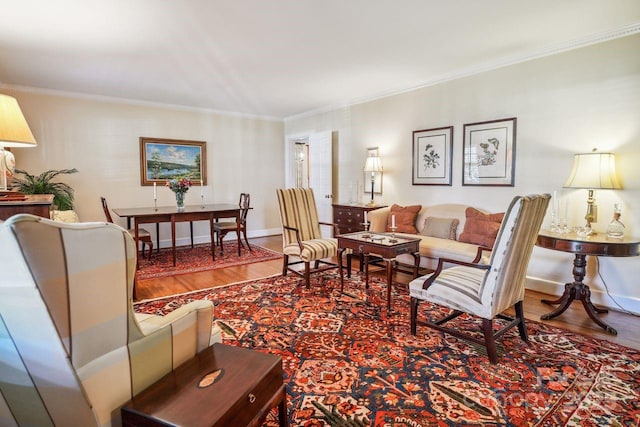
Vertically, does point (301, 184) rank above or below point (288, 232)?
above

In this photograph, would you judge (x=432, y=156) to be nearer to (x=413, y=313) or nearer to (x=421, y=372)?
(x=413, y=313)

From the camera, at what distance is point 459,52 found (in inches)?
145

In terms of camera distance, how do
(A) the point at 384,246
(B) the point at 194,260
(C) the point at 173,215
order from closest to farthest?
(A) the point at 384,246
(C) the point at 173,215
(B) the point at 194,260

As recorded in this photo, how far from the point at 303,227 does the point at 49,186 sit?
3802 mm

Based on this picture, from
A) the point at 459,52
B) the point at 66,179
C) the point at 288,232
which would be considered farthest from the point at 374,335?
the point at 66,179

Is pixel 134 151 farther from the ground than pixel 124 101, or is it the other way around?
pixel 124 101

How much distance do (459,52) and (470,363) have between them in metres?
3.12

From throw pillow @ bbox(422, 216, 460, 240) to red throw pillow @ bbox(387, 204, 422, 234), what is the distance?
0.20 m

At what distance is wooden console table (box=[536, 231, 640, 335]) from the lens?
2.68 metres

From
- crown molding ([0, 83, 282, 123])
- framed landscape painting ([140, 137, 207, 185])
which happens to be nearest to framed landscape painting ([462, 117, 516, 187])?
crown molding ([0, 83, 282, 123])

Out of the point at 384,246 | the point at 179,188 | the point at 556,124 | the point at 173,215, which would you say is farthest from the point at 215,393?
the point at 179,188

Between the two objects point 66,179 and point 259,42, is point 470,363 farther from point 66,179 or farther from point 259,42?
point 66,179

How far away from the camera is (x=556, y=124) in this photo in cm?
354

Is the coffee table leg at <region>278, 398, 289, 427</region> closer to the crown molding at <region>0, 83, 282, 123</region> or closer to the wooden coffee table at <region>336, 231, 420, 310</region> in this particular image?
the wooden coffee table at <region>336, 231, 420, 310</region>
